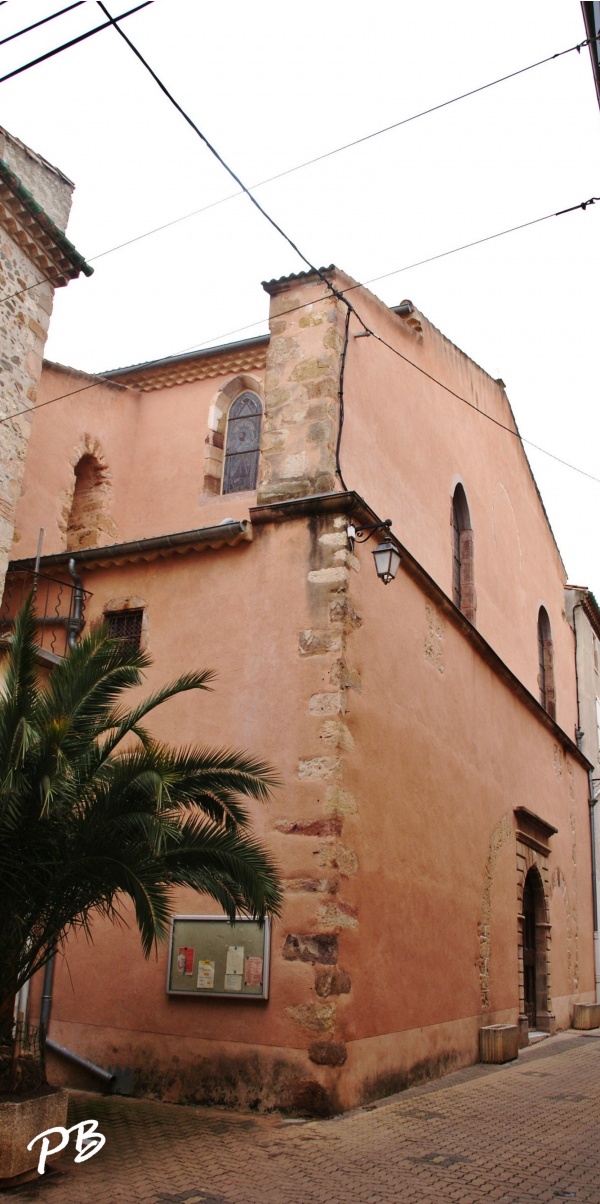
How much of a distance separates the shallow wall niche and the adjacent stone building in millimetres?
2925

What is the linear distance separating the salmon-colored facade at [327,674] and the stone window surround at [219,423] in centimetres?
4

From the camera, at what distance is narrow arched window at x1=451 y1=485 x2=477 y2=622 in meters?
13.2

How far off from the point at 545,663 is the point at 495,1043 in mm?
8573

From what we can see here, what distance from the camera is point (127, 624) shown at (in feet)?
31.5

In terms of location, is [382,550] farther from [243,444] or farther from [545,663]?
[545,663]

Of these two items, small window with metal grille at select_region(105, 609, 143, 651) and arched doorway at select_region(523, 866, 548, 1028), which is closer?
small window with metal grille at select_region(105, 609, 143, 651)

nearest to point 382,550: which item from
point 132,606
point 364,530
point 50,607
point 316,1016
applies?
point 364,530

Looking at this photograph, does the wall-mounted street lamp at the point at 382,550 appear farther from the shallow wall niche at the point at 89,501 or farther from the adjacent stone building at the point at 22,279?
the shallow wall niche at the point at 89,501

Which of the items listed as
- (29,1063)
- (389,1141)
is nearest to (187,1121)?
(389,1141)

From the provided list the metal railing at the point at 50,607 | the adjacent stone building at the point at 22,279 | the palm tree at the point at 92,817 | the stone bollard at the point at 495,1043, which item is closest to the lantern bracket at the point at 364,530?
the palm tree at the point at 92,817

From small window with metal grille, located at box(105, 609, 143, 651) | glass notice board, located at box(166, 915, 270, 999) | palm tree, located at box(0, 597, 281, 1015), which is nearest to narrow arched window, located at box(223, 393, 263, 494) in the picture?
small window with metal grille, located at box(105, 609, 143, 651)

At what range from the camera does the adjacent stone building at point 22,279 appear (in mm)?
9180

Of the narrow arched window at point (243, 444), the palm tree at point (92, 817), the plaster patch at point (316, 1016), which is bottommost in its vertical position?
the plaster patch at point (316, 1016)

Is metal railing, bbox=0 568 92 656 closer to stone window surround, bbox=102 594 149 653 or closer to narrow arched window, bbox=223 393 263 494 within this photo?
stone window surround, bbox=102 594 149 653
